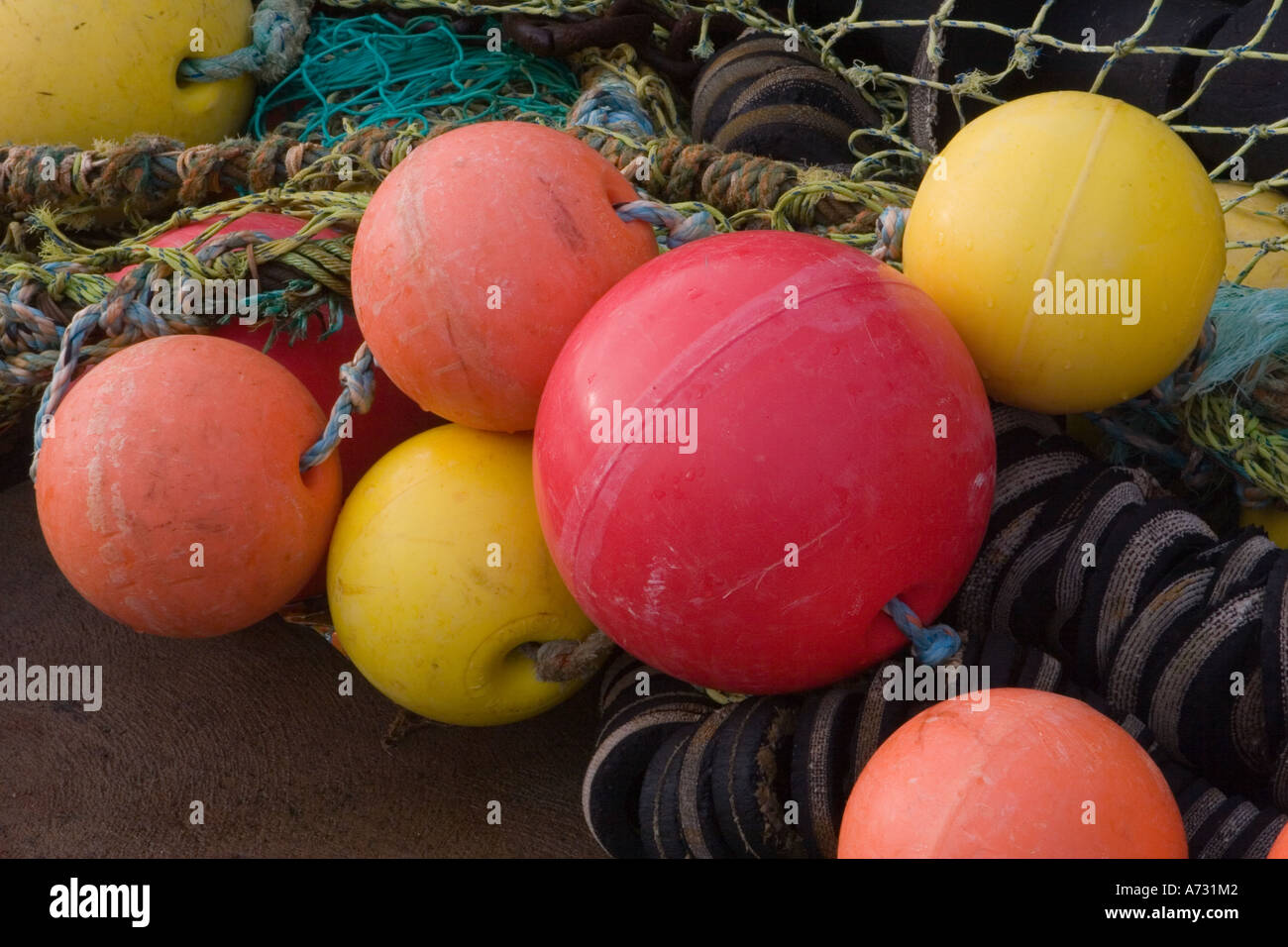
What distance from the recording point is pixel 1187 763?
64.7 inches

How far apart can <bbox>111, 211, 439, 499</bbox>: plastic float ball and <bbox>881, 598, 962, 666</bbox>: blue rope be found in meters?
1.03

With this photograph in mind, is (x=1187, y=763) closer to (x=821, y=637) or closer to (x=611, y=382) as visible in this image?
(x=821, y=637)

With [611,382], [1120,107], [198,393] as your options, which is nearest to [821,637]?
[611,382]

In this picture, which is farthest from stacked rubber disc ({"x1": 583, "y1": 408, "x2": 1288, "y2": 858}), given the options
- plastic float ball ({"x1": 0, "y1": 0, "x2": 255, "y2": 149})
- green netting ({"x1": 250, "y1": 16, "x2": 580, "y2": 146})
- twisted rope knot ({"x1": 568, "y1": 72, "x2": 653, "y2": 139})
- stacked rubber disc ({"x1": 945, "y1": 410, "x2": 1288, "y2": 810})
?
plastic float ball ({"x1": 0, "y1": 0, "x2": 255, "y2": 149})

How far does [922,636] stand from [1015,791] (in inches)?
11.1

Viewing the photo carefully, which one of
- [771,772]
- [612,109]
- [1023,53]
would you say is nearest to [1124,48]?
[1023,53]

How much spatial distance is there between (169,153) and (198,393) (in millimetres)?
1041

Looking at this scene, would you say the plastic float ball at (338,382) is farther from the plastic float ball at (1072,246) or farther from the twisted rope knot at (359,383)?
the plastic float ball at (1072,246)

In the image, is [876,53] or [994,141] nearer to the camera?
[994,141]

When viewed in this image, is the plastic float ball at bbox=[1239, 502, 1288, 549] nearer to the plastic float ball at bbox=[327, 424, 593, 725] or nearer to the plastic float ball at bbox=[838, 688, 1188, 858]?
the plastic float ball at bbox=[838, 688, 1188, 858]

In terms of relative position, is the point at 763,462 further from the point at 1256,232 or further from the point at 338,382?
the point at 1256,232

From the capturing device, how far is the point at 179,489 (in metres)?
1.70

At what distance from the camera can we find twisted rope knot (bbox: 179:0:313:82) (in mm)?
2857

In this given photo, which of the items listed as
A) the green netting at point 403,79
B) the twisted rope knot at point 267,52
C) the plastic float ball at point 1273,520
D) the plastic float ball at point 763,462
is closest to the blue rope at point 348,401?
the plastic float ball at point 763,462
